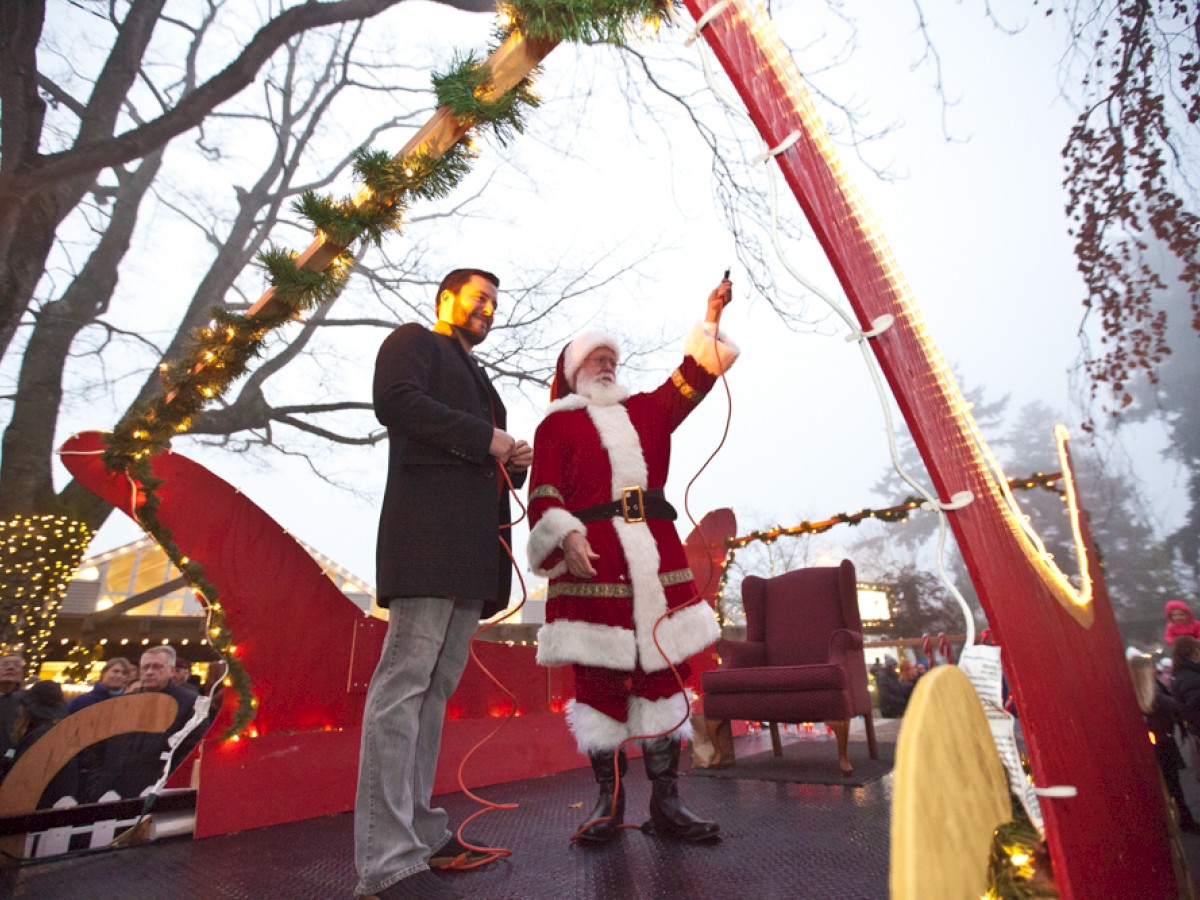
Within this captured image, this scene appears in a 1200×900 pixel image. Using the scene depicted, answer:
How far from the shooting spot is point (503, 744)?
3.32 meters

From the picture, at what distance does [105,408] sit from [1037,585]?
10063 mm

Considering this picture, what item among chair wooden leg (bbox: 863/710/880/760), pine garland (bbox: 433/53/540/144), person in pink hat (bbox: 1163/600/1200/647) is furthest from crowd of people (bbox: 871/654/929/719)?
pine garland (bbox: 433/53/540/144)

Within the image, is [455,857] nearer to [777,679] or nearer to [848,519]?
[777,679]

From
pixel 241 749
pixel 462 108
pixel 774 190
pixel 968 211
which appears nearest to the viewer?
pixel 774 190

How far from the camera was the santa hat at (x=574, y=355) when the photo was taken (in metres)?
2.35

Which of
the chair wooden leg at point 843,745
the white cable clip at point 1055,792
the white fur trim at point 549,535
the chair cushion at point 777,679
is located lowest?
the chair wooden leg at point 843,745

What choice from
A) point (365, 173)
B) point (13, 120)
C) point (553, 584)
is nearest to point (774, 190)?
point (365, 173)

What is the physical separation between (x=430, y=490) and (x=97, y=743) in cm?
239

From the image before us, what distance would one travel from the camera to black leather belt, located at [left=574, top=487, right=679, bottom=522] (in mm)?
2014

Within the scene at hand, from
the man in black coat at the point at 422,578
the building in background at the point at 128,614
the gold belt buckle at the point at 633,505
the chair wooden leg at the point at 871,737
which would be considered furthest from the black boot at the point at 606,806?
the chair wooden leg at the point at 871,737

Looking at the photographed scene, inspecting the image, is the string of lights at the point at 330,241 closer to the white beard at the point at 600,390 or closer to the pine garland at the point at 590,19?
the pine garland at the point at 590,19

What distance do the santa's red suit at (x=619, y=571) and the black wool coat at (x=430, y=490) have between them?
30 centimetres

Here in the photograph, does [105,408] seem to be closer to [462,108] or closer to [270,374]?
[270,374]

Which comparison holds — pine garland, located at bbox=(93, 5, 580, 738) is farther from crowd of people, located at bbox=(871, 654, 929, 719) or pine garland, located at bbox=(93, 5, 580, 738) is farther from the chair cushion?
crowd of people, located at bbox=(871, 654, 929, 719)
